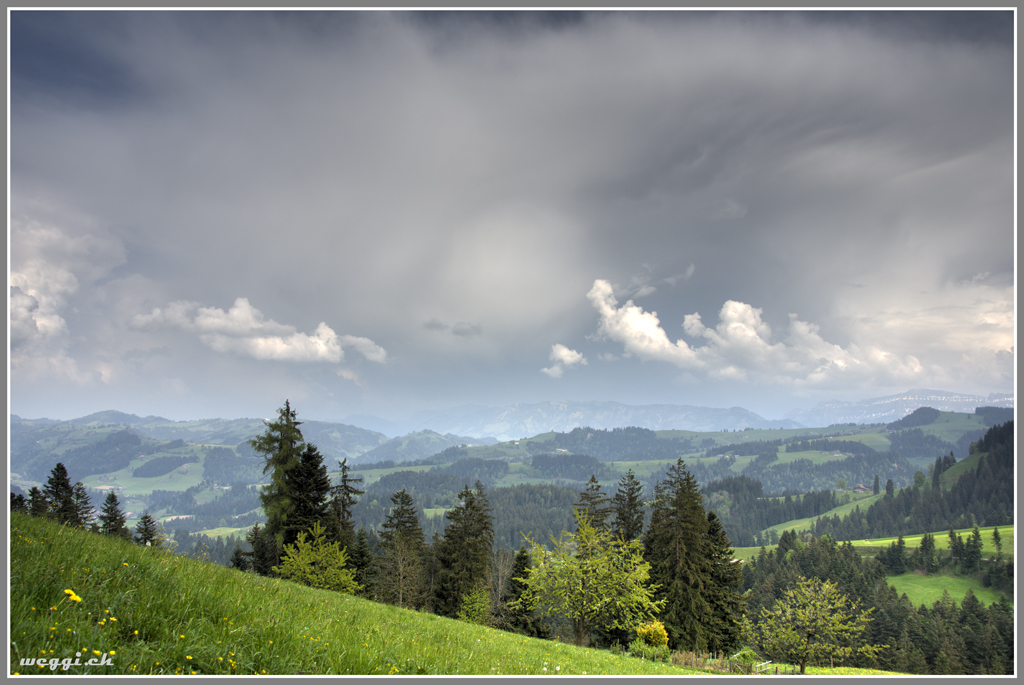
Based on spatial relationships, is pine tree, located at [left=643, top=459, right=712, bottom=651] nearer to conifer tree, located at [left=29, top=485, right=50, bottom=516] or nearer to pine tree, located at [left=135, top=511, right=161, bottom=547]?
pine tree, located at [left=135, top=511, right=161, bottom=547]

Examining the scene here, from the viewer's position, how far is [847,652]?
1684 inches

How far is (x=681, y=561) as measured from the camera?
3947cm

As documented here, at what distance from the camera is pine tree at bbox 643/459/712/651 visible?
37.9 meters

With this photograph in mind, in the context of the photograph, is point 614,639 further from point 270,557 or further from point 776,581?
point 776,581

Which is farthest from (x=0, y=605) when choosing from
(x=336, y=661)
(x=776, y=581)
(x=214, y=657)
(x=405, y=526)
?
(x=776, y=581)

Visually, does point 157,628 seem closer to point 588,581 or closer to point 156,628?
point 156,628

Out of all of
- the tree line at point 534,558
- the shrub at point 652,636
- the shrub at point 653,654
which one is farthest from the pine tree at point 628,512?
the shrub at point 653,654

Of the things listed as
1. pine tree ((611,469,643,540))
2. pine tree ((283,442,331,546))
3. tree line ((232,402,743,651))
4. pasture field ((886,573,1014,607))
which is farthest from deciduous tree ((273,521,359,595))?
pasture field ((886,573,1014,607))

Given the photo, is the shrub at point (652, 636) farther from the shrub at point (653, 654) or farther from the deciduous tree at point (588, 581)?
the shrub at point (653, 654)

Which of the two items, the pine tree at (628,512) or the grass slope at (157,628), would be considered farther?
the pine tree at (628,512)

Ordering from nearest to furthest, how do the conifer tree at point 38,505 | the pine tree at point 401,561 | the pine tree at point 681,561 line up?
1. the conifer tree at point 38,505
2. the pine tree at point 681,561
3. the pine tree at point 401,561

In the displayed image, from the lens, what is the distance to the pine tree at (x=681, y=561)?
1494 inches

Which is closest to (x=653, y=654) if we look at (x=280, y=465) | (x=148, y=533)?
(x=280, y=465)

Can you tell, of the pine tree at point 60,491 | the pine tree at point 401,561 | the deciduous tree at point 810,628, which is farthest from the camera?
the pine tree at point 60,491
